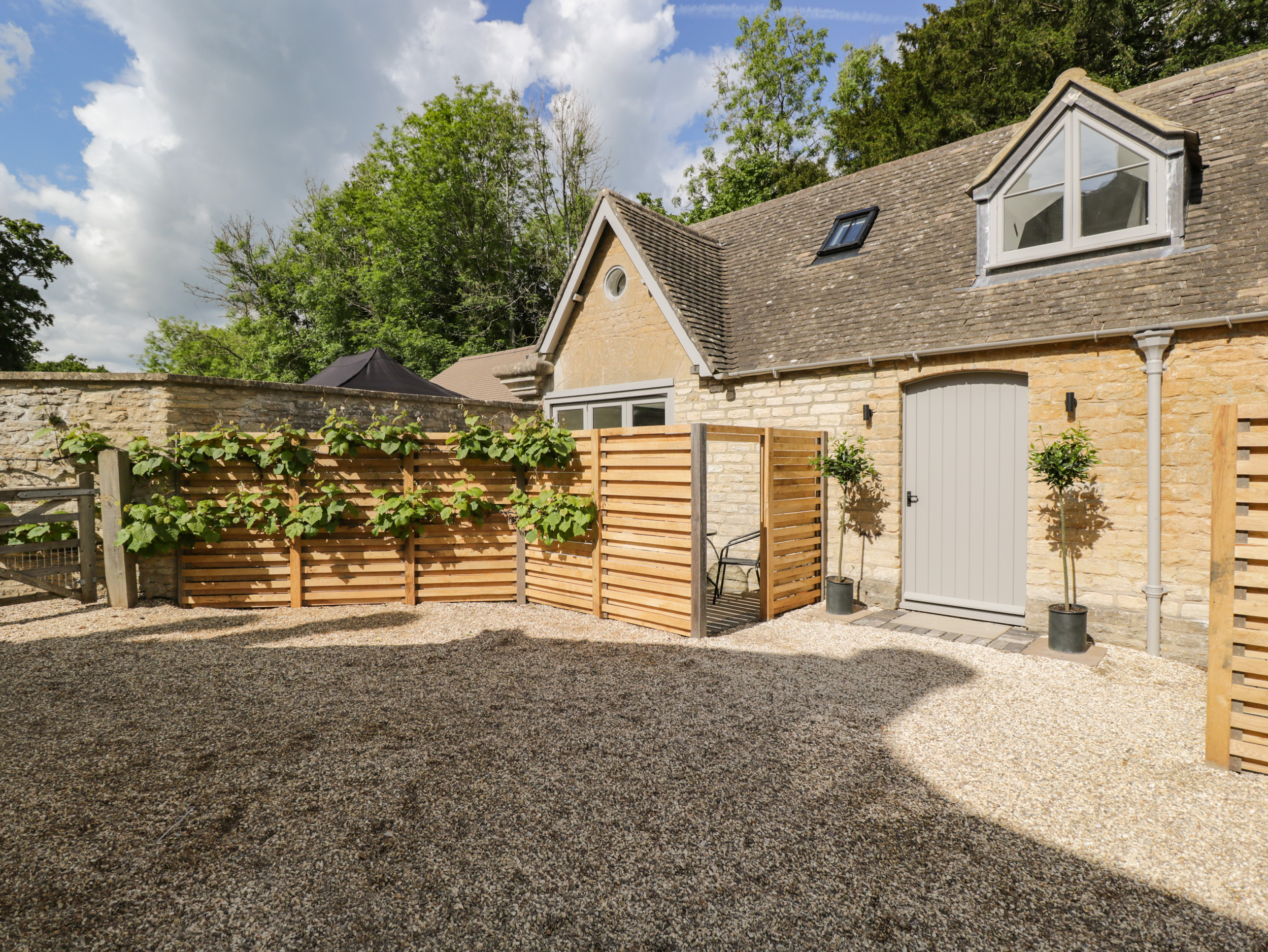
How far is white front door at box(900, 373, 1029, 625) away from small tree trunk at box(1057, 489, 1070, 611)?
0.44 meters

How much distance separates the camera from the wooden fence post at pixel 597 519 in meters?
7.21

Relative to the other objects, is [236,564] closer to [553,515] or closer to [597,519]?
[553,515]

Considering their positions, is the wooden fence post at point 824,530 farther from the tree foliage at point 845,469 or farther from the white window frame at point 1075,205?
the white window frame at point 1075,205

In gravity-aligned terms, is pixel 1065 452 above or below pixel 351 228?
below

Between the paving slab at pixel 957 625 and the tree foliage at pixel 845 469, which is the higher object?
the tree foliage at pixel 845 469

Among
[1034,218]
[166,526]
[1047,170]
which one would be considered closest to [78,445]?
[166,526]

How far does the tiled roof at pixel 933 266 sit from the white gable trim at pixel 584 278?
0.18m

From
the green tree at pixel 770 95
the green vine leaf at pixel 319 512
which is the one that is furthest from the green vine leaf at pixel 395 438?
the green tree at pixel 770 95

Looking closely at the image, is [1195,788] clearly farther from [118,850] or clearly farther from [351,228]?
[351,228]

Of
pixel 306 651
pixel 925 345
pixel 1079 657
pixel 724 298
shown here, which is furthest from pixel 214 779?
pixel 724 298

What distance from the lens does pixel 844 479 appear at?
769 centimetres

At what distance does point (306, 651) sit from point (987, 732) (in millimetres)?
6064

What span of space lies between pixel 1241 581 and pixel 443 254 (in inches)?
1189

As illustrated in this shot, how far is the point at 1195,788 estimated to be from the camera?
3547 mm
